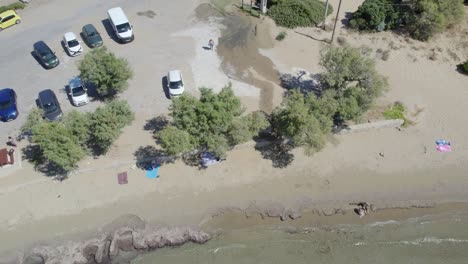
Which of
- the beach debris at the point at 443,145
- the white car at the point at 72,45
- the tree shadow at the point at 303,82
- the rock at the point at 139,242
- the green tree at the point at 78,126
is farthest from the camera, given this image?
the white car at the point at 72,45

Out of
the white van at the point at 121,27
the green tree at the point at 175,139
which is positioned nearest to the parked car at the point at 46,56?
the white van at the point at 121,27

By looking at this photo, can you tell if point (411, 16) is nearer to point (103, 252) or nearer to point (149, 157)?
point (149, 157)

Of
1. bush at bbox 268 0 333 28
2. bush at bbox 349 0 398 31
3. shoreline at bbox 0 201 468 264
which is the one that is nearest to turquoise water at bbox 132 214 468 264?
shoreline at bbox 0 201 468 264

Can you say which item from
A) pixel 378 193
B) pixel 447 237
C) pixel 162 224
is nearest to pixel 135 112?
pixel 162 224

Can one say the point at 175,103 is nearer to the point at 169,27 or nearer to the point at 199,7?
the point at 169,27

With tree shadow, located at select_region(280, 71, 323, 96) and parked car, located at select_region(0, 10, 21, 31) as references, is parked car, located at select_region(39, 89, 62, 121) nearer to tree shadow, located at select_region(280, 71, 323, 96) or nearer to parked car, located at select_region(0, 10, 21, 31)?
parked car, located at select_region(0, 10, 21, 31)

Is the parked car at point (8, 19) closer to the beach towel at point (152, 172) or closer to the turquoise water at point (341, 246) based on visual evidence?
the beach towel at point (152, 172)
